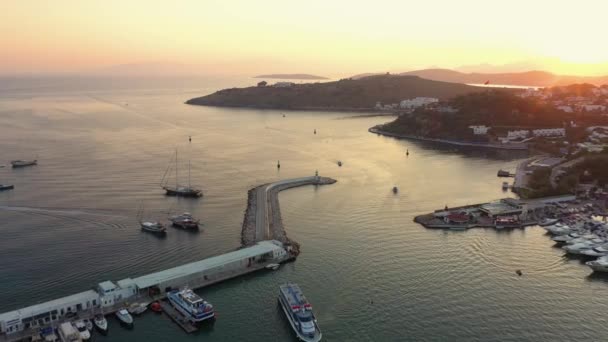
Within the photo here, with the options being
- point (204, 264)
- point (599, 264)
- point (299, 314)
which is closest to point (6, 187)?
point (204, 264)

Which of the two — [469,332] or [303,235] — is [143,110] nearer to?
[303,235]

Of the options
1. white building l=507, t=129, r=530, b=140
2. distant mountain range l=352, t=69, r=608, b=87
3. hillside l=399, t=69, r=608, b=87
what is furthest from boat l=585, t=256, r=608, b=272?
hillside l=399, t=69, r=608, b=87

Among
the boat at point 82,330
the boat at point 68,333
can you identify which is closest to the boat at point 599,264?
the boat at point 82,330

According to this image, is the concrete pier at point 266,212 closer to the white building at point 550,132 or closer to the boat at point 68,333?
the boat at point 68,333

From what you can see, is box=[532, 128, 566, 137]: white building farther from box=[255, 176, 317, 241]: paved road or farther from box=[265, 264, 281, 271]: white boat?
box=[265, 264, 281, 271]: white boat

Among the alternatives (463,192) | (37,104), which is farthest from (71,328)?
(37,104)

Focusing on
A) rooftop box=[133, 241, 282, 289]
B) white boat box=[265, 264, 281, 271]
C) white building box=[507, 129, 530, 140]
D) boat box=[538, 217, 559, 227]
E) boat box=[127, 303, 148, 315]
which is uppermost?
white building box=[507, 129, 530, 140]

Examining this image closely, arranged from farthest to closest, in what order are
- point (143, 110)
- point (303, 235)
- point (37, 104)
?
point (37, 104)
point (143, 110)
point (303, 235)
